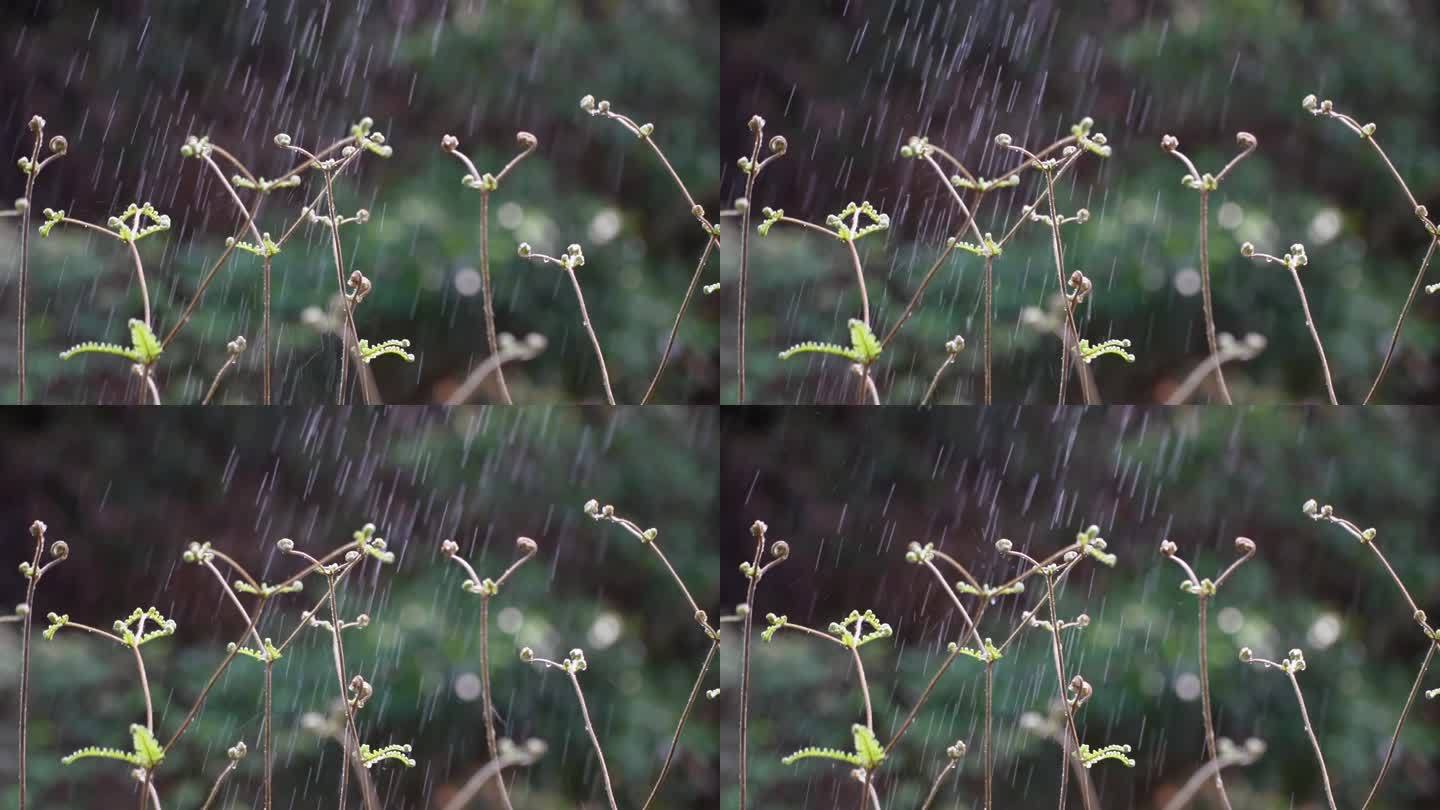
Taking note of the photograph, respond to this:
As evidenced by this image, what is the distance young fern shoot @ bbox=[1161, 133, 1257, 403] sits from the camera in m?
1.56

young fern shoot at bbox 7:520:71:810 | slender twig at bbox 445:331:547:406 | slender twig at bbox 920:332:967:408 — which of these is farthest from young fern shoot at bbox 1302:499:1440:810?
young fern shoot at bbox 7:520:71:810

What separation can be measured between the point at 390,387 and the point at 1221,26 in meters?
1.23

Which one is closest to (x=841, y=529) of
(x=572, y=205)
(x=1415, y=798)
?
(x=572, y=205)

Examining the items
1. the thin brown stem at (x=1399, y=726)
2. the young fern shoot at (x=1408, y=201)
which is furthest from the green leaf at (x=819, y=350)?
the thin brown stem at (x=1399, y=726)

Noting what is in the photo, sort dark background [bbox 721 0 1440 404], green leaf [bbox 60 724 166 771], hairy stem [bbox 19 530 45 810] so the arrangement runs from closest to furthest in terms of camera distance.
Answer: green leaf [bbox 60 724 166 771] → hairy stem [bbox 19 530 45 810] → dark background [bbox 721 0 1440 404]

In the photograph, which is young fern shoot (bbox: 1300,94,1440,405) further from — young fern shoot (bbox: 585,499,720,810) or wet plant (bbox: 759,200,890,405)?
young fern shoot (bbox: 585,499,720,810)

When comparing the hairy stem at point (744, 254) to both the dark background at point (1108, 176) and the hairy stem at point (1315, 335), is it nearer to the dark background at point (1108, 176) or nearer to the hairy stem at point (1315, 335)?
the dark background at point (1108, 176)

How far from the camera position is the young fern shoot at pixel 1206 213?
156cm

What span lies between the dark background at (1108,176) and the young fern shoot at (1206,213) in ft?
0.05

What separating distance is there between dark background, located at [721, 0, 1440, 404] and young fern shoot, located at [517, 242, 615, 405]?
0.17 meters

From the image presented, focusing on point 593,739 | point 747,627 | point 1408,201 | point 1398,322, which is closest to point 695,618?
point 747,627

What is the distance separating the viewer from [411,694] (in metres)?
1.65

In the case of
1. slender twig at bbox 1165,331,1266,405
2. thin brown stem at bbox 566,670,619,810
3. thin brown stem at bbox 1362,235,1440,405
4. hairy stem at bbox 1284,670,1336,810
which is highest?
thin brown stem at bbox 1362,235,1440,405

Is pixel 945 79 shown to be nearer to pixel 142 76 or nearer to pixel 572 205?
pixel 572 205
